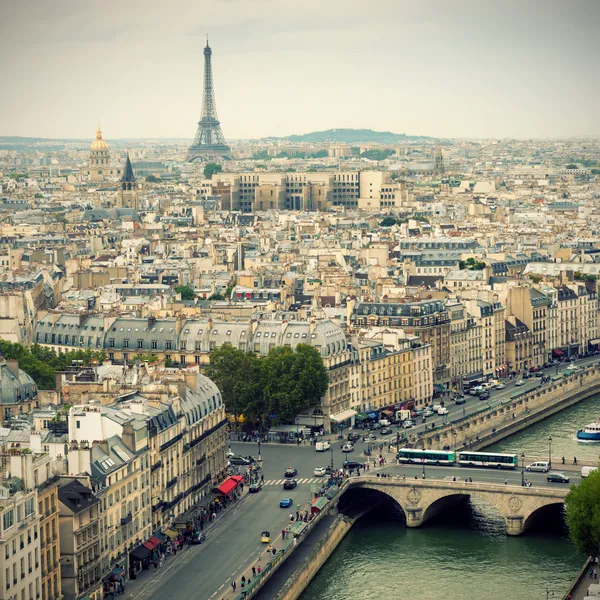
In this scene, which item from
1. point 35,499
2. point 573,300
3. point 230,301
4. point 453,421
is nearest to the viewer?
point 35,499

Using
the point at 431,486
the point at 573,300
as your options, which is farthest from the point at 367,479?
the point at 573,300

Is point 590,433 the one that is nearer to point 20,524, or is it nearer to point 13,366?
point 13,366

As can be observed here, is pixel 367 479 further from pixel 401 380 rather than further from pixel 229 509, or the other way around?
→ pixel 401 380

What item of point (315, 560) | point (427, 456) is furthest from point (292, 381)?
point (315, 560)

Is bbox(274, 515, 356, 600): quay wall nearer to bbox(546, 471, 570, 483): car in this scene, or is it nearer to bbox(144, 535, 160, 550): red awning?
bbox(144, 535, 160, 550): red awning

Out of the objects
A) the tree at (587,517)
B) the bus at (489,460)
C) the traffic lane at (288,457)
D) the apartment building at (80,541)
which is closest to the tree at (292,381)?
the traffic lane at (288,457)

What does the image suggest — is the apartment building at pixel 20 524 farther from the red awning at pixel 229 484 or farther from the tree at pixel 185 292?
the tree at pixel 185 292

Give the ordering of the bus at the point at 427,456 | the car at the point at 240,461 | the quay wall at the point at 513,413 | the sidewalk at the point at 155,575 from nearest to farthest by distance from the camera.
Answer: the sidewalk at the point at 155,575, the bus at the point at 427,456, the car at the point at 240,461, the quay wall at the point at 513,413
